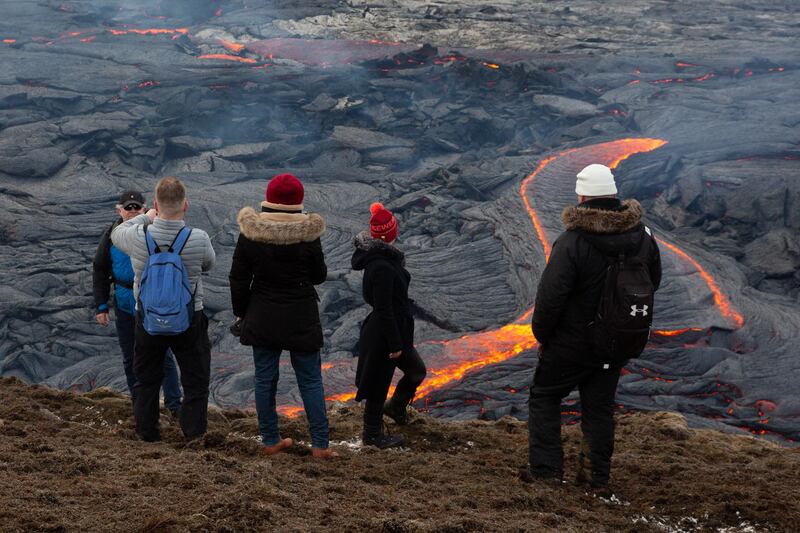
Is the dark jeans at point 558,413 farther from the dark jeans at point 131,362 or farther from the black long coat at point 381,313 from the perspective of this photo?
the dark jeans at point 131,362

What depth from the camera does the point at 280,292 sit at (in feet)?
19.8

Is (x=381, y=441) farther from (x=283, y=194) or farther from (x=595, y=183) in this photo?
(x=595, y=183)

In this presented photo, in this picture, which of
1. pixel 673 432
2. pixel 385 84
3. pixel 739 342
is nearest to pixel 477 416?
pixel 673 432

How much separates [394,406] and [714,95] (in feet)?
61.6

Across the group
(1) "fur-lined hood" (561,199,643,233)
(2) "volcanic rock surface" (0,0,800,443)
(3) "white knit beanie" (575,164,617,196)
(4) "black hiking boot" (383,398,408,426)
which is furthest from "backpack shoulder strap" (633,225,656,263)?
(2) "volcanic rock surface" (0,0,800,443)

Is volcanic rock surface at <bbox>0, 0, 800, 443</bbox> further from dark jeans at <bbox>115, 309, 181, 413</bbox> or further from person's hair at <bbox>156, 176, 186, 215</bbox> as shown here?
person's hair at <bbox>156, 176, 186, 215</bbox>

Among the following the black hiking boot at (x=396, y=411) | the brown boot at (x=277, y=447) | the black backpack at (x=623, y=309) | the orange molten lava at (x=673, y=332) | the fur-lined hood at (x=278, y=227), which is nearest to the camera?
the black backpack at (x=623, y=309)

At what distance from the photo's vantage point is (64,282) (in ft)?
45.4

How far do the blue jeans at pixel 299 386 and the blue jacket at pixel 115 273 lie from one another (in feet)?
4.01

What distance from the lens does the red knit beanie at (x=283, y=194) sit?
19.3 feet

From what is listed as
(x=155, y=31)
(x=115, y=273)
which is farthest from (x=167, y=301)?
(x=155, y=31)

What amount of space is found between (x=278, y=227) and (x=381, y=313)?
1.11 m

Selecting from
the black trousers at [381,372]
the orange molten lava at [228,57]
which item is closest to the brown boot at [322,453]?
the black trousers at [381,372]

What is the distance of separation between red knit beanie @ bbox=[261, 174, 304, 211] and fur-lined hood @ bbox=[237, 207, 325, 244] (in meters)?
0.05
